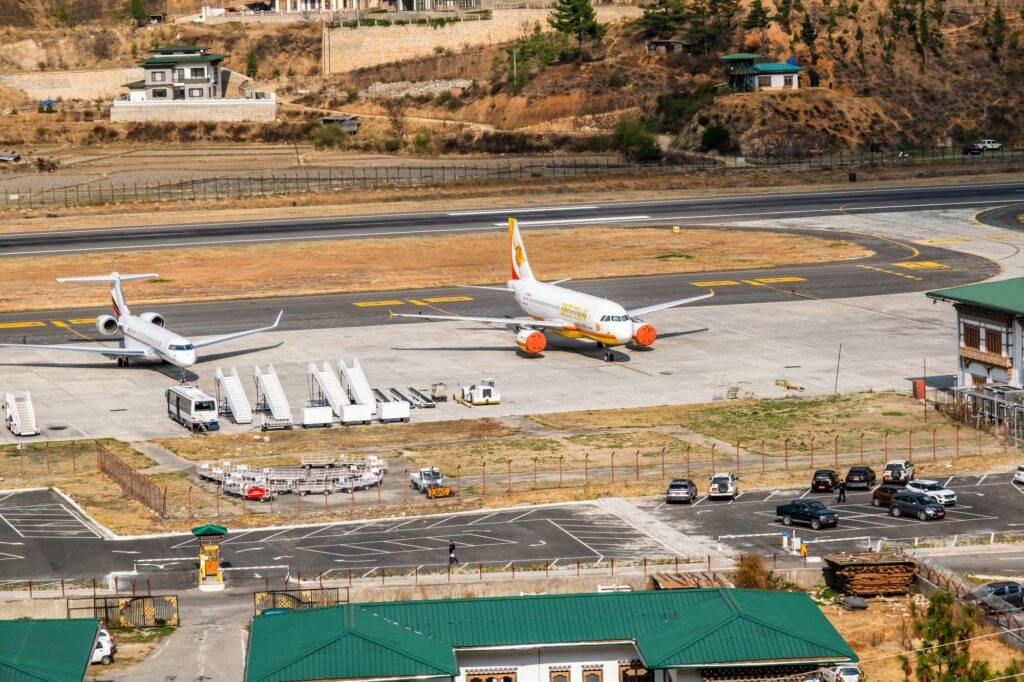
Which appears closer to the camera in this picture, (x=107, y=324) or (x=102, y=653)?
(x=102, y=653)

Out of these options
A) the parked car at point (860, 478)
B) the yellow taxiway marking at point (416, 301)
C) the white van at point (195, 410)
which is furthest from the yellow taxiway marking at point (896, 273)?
the white van at point (195, 410)

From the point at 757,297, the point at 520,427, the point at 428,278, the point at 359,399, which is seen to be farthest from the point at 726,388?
the point at 428,278

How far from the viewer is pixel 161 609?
72.9m

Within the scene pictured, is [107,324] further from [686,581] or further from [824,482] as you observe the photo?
[686,581]

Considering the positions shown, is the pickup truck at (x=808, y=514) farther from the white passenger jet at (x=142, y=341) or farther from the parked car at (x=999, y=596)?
the white passenger jet at (x=142, y=341)

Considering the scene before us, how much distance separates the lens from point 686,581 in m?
72.9

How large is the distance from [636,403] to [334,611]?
2337 inches

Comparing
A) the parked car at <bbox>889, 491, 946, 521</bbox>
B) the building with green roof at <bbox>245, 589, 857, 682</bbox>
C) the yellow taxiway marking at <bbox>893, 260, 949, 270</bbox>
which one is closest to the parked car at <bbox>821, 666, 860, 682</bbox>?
the building with green roof at <bbox>245, 589, 857, 682</bbox>

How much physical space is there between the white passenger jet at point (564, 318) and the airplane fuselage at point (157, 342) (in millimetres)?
23663

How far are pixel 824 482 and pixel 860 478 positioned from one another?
2.37 metres

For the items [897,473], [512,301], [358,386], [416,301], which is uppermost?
[512,301]

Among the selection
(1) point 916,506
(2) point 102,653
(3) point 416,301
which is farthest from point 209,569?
(3) point 416,301

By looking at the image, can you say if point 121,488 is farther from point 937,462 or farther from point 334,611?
point 937,462

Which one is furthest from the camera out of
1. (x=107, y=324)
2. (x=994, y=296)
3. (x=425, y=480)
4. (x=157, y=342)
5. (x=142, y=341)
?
(x=107, y=324)
